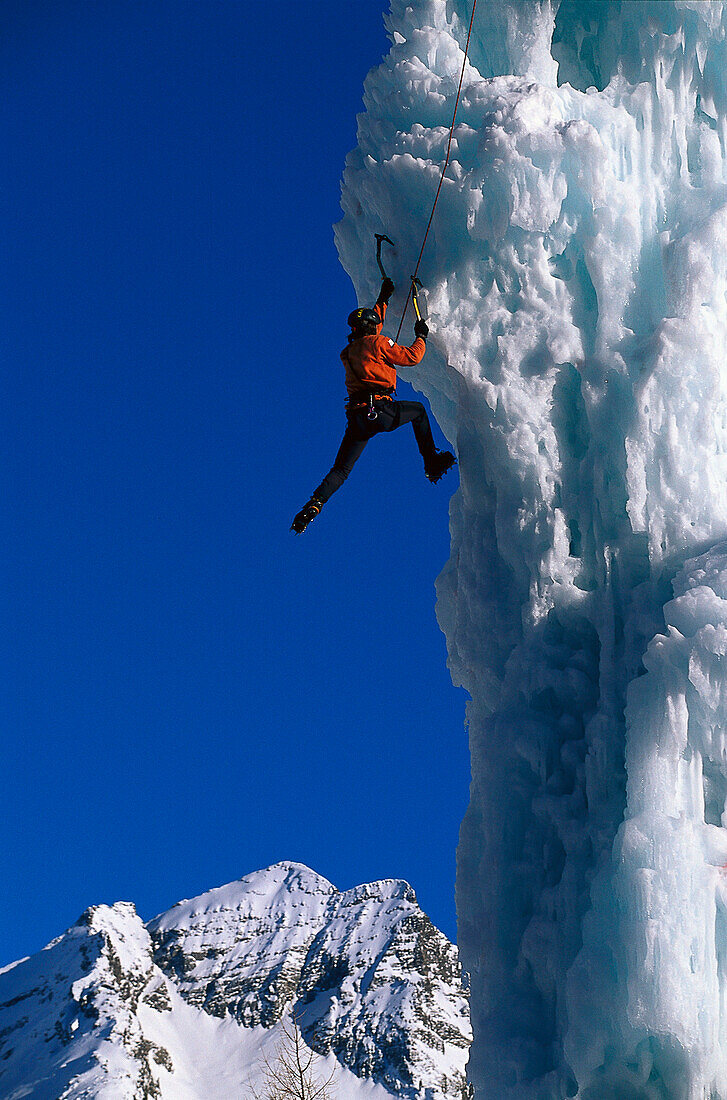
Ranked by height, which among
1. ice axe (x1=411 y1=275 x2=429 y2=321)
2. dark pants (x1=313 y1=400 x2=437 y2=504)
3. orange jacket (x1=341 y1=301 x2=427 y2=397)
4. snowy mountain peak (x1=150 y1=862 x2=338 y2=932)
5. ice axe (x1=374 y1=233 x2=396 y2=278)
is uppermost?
snowy mountain peak (x1=150 y1=862 x2=338 y2=932)

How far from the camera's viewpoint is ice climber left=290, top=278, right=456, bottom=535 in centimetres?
894

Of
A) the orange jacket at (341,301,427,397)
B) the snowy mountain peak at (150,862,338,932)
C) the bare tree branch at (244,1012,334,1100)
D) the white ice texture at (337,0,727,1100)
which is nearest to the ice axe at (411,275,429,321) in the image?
the white ice texture at (337,0,727,1100)

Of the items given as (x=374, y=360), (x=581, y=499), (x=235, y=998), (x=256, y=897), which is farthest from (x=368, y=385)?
(x=256, y=897)

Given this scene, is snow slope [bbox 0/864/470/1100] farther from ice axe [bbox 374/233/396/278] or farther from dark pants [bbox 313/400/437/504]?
ice axe [bbox 374/233/396/278]

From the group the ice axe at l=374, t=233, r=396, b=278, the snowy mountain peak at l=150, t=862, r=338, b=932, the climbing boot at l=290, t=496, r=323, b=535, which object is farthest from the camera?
the snowy mountain peak at l=150, t=862, r=338, b=932

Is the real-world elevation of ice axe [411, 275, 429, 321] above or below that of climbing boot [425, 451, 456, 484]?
above

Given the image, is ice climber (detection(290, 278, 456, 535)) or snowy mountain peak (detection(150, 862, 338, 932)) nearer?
ice climber (detection(290, 278, 456, 535))

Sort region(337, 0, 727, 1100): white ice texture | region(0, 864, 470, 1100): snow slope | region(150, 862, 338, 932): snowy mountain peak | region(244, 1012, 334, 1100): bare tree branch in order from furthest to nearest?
region(150, 862, 338, 932): snowy mountain peak < region(0, 864, 470, 1100): snow slope < region(244, 1012, 334, 1100): bare tree branch < region(337, 0, 727, 1100): white ice texture

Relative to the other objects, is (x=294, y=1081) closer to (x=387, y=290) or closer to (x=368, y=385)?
(x=368, y=385)

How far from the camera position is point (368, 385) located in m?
9.09

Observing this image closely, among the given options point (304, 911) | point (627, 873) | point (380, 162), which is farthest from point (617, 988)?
point (304, 911)

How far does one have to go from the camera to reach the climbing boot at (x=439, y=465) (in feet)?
31.1

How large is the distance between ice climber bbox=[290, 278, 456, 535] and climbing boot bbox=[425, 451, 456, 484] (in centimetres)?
42

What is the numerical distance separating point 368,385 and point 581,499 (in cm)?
208
